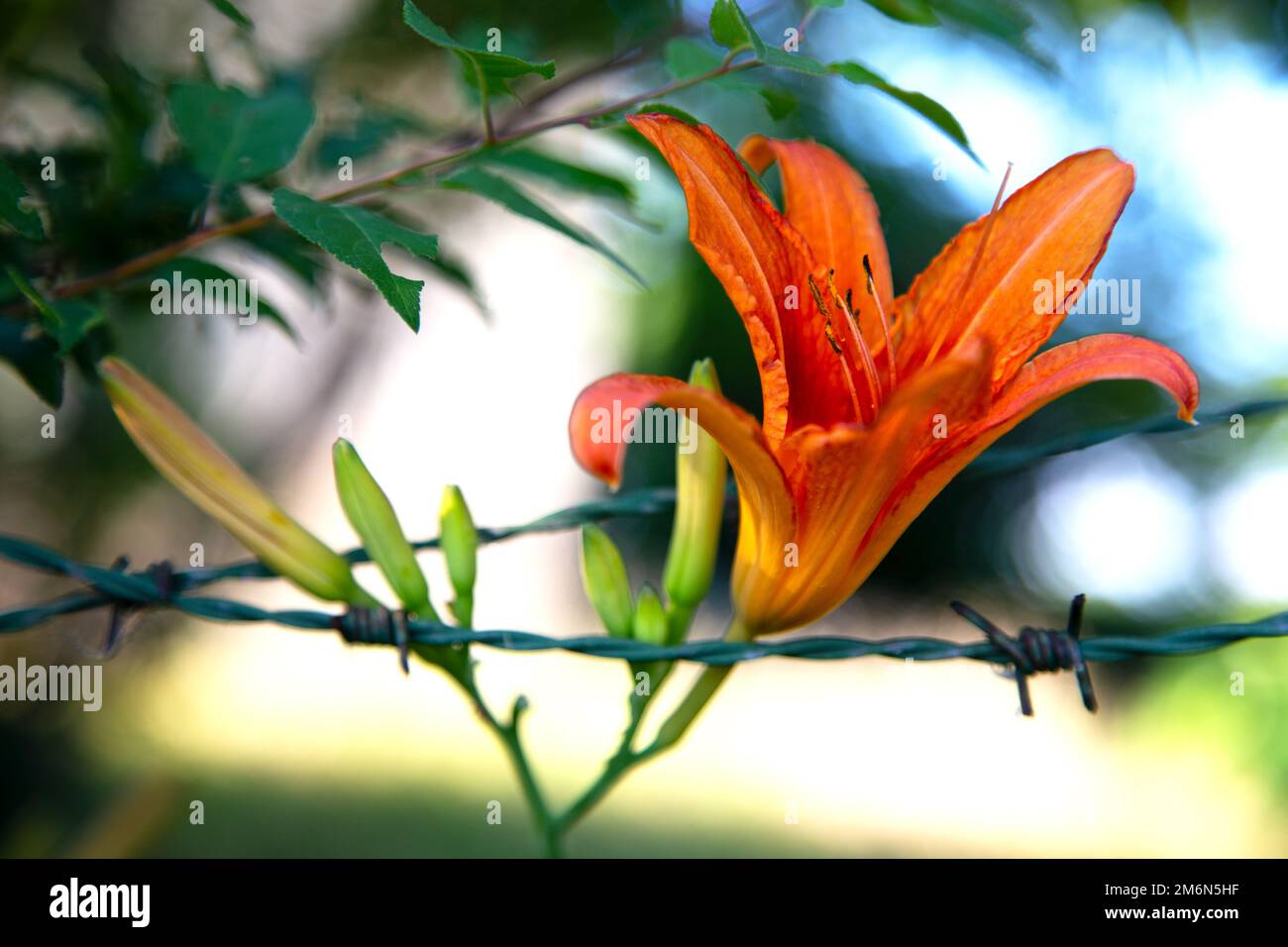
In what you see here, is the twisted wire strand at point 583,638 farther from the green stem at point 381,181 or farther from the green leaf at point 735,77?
the green leaf at point 735,77

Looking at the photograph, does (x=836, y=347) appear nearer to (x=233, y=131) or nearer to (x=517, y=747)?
(x=517, y=747)

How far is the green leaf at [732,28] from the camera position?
527 millimetres

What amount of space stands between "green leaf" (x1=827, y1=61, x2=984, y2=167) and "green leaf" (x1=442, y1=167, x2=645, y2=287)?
7.2 inches

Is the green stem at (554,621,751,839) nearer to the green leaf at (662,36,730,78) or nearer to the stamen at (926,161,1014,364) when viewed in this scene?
the stamen at (926,161,1014,364)

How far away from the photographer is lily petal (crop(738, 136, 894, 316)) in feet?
2.27

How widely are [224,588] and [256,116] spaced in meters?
2.14

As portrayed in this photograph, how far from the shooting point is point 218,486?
70 cm

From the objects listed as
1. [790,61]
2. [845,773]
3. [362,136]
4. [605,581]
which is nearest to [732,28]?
[790,61]

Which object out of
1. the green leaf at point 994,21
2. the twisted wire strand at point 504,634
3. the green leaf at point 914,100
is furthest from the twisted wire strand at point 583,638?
the green leaf at point 994,21

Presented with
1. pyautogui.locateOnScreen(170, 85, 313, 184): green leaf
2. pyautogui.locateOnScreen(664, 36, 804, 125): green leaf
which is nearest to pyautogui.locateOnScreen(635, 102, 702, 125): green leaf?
pyautogui.locateOnScreen(664, 36, 804, 125): green leaf

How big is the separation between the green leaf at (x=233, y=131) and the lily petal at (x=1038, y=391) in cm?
52

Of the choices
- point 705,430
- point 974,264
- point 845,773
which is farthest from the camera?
point 845,773

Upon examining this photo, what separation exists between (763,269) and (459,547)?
0.32 metres
